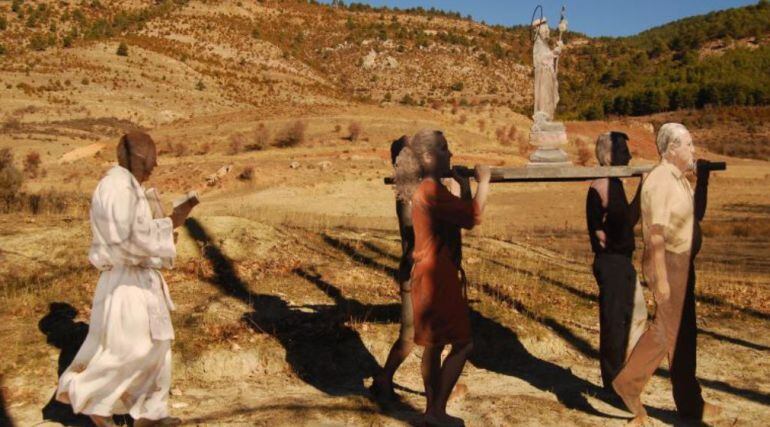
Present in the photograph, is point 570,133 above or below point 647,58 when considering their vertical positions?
below

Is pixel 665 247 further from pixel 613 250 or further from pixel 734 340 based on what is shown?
pixel 734 340

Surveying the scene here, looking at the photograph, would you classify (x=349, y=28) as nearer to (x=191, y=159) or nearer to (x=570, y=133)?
(x=570, y=133)

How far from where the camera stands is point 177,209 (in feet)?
14.9

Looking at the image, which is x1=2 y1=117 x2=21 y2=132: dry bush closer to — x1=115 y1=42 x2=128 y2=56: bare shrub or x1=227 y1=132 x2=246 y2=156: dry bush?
x1=227 y1=132 x2=246 y2=156: dry bush

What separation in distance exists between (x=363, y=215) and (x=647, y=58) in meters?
70.2

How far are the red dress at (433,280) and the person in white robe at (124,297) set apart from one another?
4.75ft

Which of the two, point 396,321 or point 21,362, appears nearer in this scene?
point 21,362

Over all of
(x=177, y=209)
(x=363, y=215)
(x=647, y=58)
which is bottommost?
(x=363, y=215)

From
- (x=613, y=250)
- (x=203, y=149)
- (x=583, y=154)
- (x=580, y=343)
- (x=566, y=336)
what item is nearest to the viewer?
(x=613, y=250)

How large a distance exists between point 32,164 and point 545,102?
2401cm

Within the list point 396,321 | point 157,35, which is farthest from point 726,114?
point 396,321

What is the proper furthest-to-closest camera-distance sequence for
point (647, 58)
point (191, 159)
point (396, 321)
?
point (647, 58) → point (191, 159) → point (396, 321)

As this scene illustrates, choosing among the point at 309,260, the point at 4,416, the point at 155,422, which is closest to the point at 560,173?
the point at 155,422

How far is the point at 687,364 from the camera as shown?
16.0 ft
